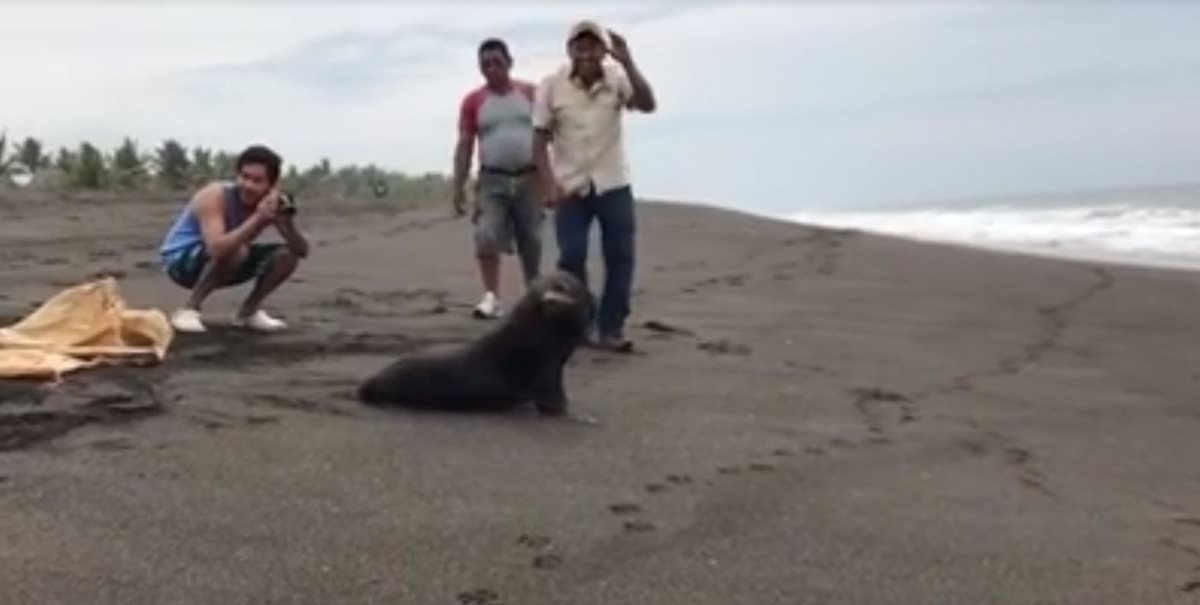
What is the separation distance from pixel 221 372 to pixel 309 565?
288cm

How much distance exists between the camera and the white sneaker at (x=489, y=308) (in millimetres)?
9695

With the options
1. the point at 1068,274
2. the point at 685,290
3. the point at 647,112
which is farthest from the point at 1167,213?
the point at 647,112

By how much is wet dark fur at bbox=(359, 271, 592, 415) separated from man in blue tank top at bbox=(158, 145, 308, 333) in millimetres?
1735

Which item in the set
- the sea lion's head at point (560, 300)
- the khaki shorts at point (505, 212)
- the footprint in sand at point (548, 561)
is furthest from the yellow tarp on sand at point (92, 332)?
the footprint in sand at point (548, 561)

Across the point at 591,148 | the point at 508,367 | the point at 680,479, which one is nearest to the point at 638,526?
the point at 680,479

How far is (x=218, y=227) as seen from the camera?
8461mm

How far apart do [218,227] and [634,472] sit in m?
3.36

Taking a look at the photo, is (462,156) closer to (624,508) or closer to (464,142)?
(464,142)

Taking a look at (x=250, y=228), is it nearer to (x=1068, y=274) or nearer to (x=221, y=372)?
(x=221, y=372)

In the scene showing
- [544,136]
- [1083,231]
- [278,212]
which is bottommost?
[1083,231]

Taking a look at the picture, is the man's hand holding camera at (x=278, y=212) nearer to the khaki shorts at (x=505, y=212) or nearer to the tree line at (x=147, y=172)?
Result: the khaki shorts at (x=505, y=212)

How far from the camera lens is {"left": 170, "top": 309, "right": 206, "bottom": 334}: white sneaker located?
838 centimetres

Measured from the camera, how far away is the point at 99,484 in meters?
5.14

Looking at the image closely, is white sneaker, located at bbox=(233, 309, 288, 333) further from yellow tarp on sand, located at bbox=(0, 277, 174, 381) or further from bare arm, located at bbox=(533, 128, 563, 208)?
bare arm, located at bbox=(533, 128, 563, 208)
